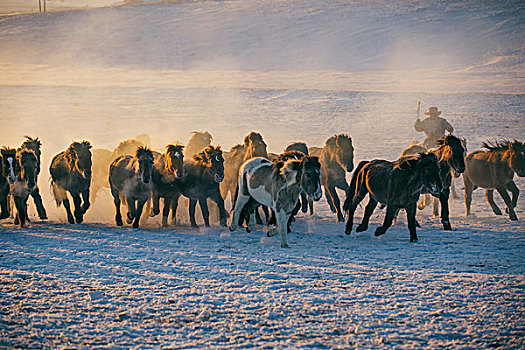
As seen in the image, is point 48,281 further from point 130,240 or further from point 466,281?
point 466,281

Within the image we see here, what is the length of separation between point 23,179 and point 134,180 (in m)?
2.30

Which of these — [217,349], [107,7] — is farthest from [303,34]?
[217,349]

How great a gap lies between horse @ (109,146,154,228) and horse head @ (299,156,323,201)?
3566mm

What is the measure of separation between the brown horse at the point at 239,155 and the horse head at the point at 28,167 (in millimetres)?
4243

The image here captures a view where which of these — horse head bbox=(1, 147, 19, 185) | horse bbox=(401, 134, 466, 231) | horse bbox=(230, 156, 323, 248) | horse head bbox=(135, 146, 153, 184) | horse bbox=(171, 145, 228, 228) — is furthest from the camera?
horse bbox=(171, 145, 228, 228)

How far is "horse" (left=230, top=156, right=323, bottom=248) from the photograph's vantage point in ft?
32.1

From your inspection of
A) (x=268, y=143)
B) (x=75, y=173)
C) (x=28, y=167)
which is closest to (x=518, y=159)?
(x=75, y=173)

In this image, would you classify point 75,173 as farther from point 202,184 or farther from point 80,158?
point 202,184

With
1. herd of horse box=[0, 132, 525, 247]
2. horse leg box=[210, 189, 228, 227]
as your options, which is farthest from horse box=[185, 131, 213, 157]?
horse leg box=[210, 189, 228, 227]

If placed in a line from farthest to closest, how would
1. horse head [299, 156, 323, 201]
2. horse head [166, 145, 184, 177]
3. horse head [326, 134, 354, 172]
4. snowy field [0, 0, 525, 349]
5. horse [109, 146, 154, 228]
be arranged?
horse head [326, 134, 354, 172] < horse head [166, 145, 184, 177] < horse [109, 146, 154, 228] < horse head [299, 156, 323, 201] < snowy field [0, 0, 525, 349]

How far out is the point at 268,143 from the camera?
26.0 meters

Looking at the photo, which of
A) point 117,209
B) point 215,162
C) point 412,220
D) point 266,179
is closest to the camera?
point 266,179

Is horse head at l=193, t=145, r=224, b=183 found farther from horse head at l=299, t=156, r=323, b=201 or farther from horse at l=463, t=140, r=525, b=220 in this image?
horse at l=463, t=140, r=525, b=220

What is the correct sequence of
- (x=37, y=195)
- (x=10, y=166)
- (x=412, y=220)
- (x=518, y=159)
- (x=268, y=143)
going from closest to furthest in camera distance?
1. (x=412, y=220)
2. (x=10, y=166)
3. (x=518, y=159)
4. (x=37, y=195)
5. (x=268, y=143)
